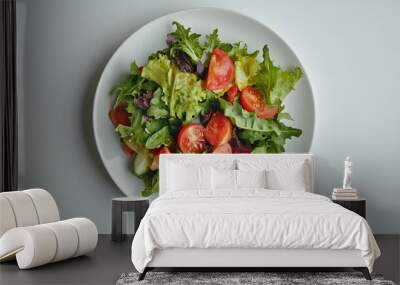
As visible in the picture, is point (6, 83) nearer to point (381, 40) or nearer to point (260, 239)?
point (260, 239)

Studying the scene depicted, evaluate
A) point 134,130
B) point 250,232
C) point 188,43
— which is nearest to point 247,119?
point 188,43

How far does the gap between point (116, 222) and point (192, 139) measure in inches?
44.0

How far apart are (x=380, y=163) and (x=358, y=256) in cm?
241

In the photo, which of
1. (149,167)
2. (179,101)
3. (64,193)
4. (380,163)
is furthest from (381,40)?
(64,193)

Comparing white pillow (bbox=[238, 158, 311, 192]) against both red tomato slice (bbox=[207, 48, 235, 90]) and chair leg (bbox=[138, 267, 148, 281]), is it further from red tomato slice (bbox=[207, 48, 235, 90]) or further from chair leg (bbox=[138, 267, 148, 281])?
chair leg (bbox=[138, 267, 148, 281])

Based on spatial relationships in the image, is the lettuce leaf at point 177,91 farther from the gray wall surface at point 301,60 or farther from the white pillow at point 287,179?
the white pillow at point 287,179

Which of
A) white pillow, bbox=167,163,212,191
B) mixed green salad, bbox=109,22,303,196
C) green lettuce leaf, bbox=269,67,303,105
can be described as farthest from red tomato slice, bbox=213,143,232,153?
green lettuce leaf, bbox=269,67,303,105

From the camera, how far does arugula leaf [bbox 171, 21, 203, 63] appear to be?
6.90 meters

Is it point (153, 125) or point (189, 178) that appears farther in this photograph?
point (153, 125)

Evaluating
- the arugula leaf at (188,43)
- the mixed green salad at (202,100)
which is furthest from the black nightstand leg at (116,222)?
the arugula leaf at (188,43)

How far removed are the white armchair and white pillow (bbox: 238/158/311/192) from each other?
5.73 ft

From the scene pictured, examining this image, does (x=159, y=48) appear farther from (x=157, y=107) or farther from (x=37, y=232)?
(x=37, y=232)

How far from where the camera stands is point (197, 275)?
198 inches

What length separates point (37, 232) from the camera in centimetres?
523
